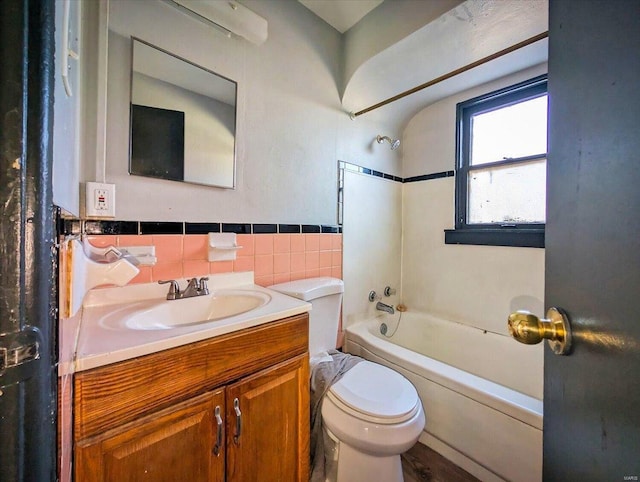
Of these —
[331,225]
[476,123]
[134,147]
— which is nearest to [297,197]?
[331,225]

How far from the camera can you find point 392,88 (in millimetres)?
1671

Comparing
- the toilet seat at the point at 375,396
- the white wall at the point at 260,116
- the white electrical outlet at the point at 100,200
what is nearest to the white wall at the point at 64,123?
the white electrical outlet at the point at 100,200

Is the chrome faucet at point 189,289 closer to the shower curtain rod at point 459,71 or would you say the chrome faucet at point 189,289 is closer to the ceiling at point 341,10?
the shower curtain rod at point 459,71

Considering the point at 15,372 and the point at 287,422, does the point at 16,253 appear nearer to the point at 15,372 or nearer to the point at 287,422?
the point at 15,372

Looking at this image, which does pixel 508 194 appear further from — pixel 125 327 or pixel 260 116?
pixel 125 327

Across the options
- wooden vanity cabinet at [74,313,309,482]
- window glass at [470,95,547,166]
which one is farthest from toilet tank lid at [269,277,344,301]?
window glass at [470,95,547,166]

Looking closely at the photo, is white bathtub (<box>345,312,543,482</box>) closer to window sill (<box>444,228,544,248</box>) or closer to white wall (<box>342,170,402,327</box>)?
white wall (<box>342,170,402,327</box>)

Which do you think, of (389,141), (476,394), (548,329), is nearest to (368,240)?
(389,141)

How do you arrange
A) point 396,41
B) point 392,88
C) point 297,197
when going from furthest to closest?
point 392,88
point 297,197
point 396,41

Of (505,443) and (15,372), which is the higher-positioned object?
(15,372)

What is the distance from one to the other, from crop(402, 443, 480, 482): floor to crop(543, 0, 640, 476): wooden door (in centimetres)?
106

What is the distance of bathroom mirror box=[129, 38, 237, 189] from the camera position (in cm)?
103

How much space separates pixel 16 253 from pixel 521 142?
7.63 ft

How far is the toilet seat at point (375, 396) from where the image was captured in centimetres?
96
